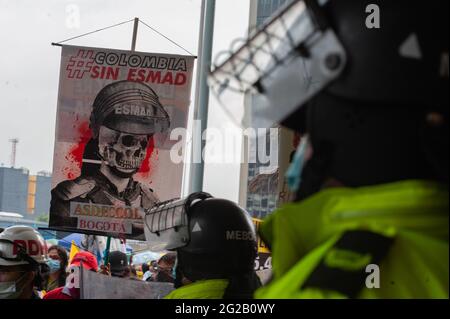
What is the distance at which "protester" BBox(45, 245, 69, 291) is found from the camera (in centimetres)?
692

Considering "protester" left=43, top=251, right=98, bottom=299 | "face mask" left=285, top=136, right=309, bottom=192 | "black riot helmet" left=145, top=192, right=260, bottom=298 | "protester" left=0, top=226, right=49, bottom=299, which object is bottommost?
"protester" left=43, top=251, right=98, bottom=299

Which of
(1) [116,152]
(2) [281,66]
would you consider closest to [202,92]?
(1) [116,152]

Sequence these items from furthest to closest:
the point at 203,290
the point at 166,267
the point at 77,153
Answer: the point at 166,267
the point at 77,153
the point at 203,290

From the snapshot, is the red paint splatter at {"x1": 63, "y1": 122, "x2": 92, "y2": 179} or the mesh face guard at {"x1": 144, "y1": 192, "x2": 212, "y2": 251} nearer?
the mesh face guard at {"x1": 144, "y1": 192, "x2": 212, "y2": 251}

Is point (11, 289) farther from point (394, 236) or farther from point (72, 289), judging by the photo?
point (394, 236)

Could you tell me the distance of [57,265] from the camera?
716cm

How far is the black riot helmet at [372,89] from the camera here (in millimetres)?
1485

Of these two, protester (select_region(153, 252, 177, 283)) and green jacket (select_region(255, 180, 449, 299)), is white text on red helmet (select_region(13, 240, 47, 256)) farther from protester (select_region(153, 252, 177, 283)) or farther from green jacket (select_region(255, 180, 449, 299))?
green jacket (select_region(255, 180, 449, 299))

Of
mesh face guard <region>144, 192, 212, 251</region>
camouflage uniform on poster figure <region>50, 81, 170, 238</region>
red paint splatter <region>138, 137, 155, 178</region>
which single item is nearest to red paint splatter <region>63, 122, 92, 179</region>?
camouflage uniform on poster figure <region>50, 81, 170, 238</region>

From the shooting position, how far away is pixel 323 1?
1.66 metres

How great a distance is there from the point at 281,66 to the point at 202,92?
3.64 meters

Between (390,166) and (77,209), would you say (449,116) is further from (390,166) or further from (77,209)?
(77,209)

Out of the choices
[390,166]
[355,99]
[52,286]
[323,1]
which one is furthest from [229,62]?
[52,286]

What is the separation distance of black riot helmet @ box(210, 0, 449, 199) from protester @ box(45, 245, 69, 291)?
221 inches
